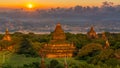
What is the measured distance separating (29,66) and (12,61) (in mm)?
7838

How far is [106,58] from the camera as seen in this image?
5084cm

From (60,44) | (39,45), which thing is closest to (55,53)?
(60,44)

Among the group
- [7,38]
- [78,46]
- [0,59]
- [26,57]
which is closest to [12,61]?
[0,59]

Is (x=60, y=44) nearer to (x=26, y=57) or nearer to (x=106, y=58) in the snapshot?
(x=26, y=57)

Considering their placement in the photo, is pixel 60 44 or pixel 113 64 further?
pixel 60 44

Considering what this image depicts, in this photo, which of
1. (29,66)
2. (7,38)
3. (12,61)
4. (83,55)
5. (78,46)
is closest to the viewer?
(29,66)

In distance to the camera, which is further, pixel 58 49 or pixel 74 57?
pixel 58 49

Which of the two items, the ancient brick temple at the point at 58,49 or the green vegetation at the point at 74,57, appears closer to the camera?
the green vegetation at the point at 74,57

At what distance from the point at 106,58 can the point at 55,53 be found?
15085mm

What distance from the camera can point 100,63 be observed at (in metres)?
48.9

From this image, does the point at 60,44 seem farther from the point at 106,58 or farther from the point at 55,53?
the point at 106,58

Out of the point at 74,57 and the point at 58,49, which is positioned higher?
the point at 58,49

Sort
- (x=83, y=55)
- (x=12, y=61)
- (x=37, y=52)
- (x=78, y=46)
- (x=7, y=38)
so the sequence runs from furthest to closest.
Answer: (x=7, y=38), (x=78, y=46), (x=37, y=52), (x=83, y=55), (x=12, y=61)

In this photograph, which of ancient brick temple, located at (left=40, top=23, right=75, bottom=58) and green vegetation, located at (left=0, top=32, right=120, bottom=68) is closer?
green vegetation, located at (left=0, top=32, right=120, bottom=68)
